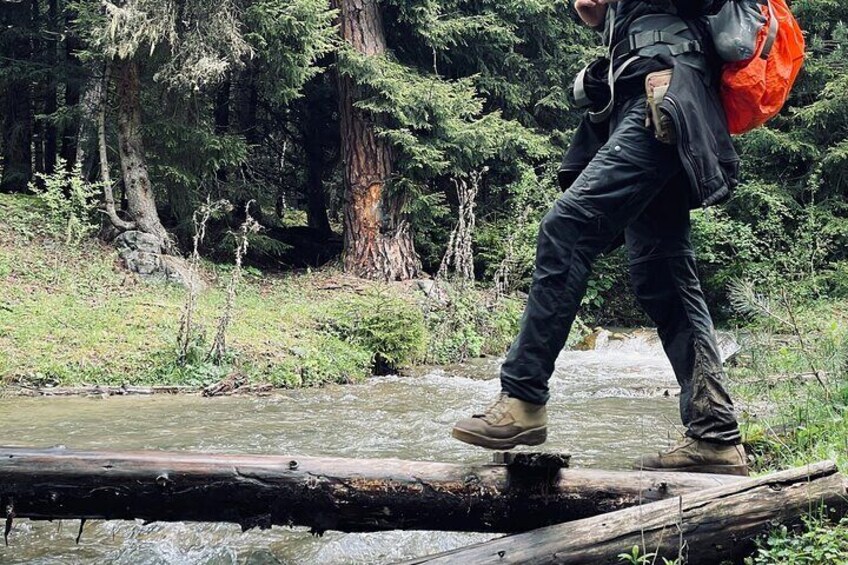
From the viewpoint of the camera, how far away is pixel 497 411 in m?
2.57

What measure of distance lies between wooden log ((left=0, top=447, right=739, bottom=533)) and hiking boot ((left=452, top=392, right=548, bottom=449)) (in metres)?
0.11

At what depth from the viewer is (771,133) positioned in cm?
1494

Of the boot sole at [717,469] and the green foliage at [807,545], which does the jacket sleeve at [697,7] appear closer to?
the boot sole at [717,469]

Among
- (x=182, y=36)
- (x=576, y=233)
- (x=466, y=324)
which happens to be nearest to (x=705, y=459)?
(x=576, y=233)

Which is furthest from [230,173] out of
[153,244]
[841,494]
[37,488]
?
[841,494]

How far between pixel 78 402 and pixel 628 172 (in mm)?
5949

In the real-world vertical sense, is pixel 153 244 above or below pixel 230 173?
below

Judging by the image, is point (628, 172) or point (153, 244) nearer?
point (628, 172)

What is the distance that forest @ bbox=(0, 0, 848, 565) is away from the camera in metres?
9.24

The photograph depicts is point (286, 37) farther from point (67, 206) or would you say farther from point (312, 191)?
point (312, 191)

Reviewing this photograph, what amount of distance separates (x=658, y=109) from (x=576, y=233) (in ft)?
1.73

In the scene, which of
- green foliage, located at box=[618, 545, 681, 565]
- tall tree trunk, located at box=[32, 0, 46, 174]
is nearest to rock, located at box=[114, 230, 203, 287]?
tall tree trunk, located at box=[32, 0, 46, 174]

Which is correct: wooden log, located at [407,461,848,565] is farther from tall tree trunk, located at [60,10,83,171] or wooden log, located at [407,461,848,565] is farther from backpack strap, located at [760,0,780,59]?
tall tree trunk, located at [60,10,83,171]

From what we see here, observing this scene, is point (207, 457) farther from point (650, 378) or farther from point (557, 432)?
point (650, 378)
